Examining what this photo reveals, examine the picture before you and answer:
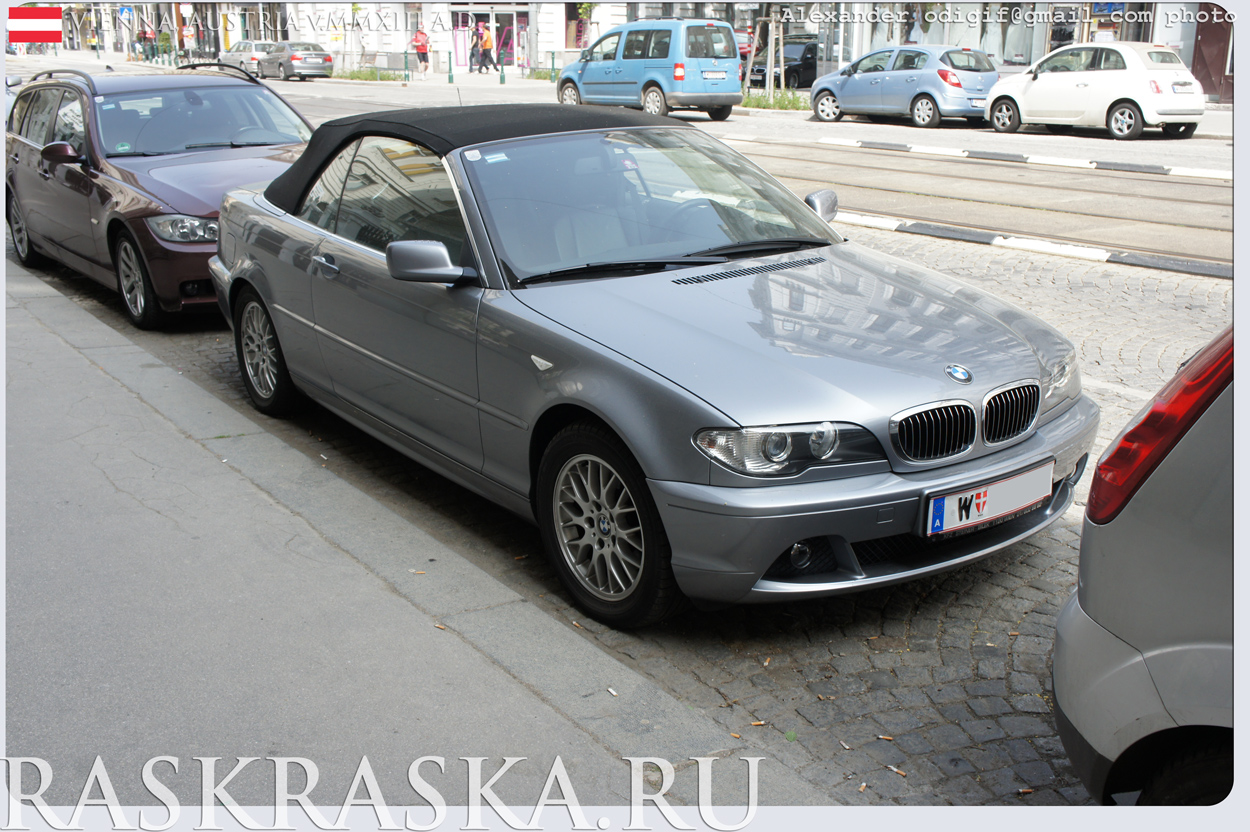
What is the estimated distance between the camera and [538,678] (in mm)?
3314

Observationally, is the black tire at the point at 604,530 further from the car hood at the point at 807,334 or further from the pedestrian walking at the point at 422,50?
the pedestrian walking at the point at 422,50

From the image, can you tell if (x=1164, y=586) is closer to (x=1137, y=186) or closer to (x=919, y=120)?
(x=1137, y=186)

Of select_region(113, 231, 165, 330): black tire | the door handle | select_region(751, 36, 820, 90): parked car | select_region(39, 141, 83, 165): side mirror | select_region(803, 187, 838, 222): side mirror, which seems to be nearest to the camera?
A: the door handle

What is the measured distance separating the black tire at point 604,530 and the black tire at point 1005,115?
64.0ft

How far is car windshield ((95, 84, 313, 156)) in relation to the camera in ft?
26.4

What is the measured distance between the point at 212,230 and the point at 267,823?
5.30 metres

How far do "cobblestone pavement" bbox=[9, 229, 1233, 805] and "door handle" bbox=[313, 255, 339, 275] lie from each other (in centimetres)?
92

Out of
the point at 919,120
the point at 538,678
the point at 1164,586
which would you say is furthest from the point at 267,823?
the point at 919,120

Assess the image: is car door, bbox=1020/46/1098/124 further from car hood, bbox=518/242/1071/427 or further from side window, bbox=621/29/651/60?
car hood, bbox=518/242/1071/427

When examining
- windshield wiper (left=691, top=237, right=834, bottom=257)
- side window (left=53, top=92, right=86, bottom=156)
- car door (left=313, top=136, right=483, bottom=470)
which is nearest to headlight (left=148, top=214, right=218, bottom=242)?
side window (left=53, top=92, right=86, bottom=156)

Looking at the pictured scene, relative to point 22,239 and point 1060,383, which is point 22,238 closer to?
point 22,239

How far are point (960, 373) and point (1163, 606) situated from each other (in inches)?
58.9

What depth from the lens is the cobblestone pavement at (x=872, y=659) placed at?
9.52ft

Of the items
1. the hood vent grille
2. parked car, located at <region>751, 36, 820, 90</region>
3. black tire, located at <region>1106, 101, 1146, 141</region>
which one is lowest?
the hood vent grille
